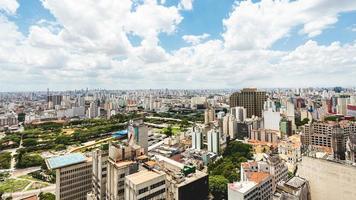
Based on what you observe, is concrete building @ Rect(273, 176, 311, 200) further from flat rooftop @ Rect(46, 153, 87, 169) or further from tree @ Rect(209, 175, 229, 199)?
flat rooftop @ Rect(46, 153, 87, 169)

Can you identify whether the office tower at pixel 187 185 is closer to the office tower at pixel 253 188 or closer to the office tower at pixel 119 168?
the office tower at pixel 253 188

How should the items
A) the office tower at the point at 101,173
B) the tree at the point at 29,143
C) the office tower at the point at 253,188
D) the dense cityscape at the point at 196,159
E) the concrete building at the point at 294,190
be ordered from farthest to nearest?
the tree at the point at 29,143 < the office tower at the point at 101,173 < the office tower at the point at 253,188 < the dense cityscape at the point at 196,159 < the concrete building at the point at 294,190

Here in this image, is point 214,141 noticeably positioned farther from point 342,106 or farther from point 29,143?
point 342,106

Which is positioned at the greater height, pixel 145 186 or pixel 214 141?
pixel 145 186

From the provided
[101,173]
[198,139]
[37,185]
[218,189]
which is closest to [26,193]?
[37,185]

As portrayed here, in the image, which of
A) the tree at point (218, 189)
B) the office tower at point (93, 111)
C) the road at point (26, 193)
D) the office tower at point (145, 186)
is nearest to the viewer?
the office tower at point (145, 186)

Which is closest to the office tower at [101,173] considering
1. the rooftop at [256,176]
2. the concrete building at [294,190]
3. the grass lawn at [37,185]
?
the rooftop at [256,176]

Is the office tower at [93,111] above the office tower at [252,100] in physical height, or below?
below
